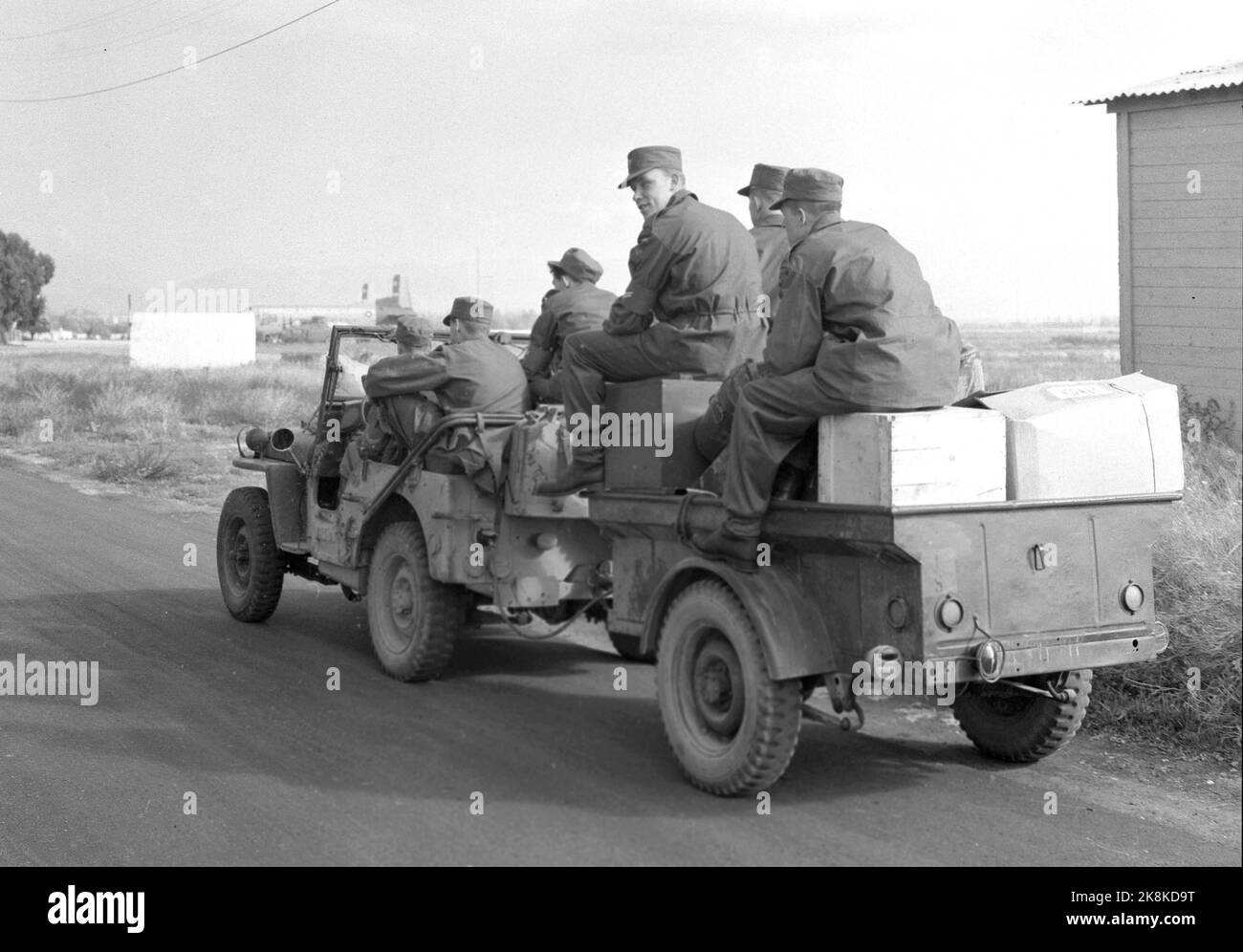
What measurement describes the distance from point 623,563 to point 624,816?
1.48 meters

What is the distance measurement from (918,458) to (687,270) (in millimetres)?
2175

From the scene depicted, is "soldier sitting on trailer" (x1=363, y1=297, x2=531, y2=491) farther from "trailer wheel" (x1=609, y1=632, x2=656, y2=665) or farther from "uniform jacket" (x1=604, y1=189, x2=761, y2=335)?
"trailer wheel" (x1=609, y1=632, x2=656, y2=665)

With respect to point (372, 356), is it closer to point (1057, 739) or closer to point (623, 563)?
point (623, 563)

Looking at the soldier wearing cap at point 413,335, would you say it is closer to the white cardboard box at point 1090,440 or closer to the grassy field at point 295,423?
the grassy field at point 295,423

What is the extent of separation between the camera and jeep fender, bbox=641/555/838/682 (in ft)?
17.3

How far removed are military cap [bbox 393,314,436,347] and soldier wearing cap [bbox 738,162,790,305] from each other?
210 centimetres

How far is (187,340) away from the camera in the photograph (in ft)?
166

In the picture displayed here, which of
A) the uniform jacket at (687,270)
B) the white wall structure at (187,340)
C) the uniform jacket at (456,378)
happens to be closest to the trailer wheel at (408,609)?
the uniform jacket at (456,378)

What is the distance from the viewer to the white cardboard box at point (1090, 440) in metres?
5.14

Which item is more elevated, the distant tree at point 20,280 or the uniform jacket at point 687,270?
the distant tree at point 20,280

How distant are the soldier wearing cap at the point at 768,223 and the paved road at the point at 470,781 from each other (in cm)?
253

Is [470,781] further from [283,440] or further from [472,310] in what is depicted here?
[283,440]

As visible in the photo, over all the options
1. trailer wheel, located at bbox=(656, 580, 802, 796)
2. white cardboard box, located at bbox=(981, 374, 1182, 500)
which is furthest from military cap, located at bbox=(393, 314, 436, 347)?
white cardboard box, located at bbox=(981, 374, 1182, 500)

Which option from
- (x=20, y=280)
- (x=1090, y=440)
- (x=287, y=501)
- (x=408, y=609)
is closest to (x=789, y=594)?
(x=1090, y=440)
